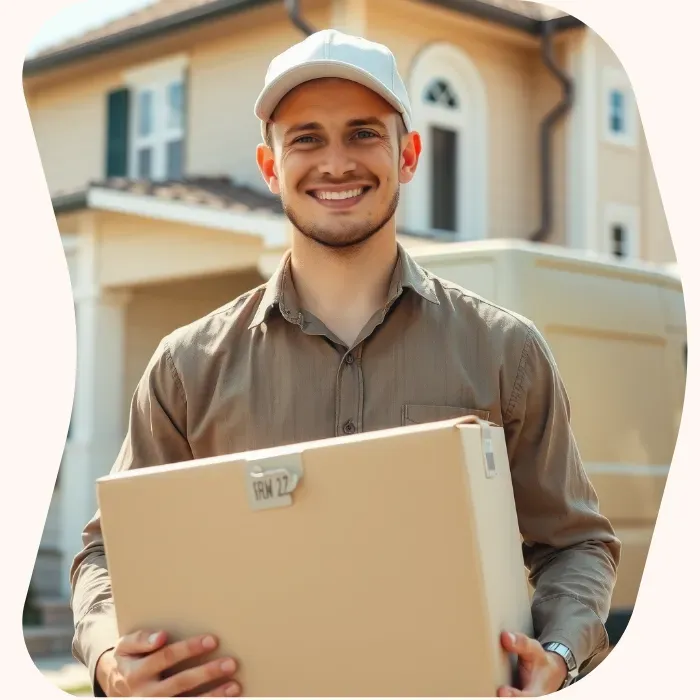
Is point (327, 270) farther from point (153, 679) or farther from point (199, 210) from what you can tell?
point (199, 210)

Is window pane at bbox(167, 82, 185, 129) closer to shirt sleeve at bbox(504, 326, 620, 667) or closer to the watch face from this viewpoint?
shirt sleeve at bbox(504, 326, 620, 667)

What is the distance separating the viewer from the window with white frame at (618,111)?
28.8 feet

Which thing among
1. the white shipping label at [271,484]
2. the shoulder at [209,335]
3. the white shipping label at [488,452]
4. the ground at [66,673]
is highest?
the shoulder at [209,335]

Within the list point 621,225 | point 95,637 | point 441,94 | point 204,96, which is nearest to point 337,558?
point 95,637

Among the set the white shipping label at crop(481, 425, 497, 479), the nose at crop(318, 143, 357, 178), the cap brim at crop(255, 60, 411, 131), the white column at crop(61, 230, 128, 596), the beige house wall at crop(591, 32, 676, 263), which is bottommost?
the white column at crop(61, 230, 128, 596)

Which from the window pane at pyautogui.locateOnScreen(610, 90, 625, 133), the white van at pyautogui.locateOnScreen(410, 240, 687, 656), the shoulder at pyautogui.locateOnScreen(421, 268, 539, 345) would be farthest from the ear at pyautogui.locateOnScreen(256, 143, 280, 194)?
the window pane at pyautogui.locateOnScreen(610, 90, 625, 133)

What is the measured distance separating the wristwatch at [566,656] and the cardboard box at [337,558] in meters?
0.09

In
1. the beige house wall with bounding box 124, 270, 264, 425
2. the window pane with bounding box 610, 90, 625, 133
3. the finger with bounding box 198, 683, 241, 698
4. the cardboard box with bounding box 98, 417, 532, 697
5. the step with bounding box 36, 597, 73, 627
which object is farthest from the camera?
the window pane with bounding box 610, 90, 625, 133

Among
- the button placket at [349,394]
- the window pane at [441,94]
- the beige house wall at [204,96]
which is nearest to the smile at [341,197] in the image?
the button placket at [349,394]

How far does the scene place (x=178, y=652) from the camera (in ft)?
4.76

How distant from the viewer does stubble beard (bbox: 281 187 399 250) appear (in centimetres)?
174

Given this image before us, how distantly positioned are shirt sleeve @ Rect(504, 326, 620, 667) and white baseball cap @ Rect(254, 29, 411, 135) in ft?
1.33

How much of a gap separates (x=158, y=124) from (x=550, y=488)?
280 inches

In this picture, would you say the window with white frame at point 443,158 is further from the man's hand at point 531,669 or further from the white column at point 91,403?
the man's hand at point 531,669
